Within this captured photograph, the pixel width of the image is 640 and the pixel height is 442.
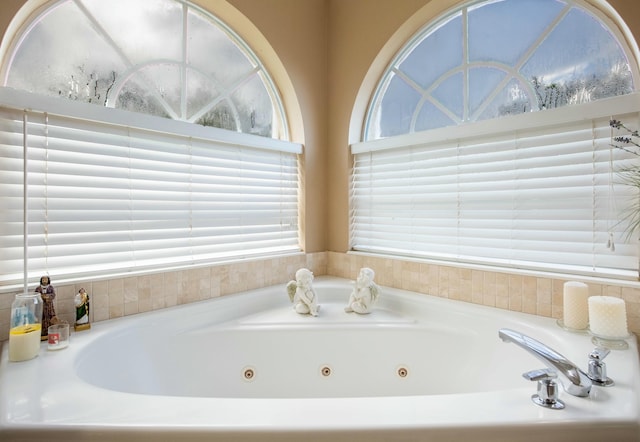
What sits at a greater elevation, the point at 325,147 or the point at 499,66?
the point at 499,66

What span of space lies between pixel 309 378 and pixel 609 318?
1.35 meters

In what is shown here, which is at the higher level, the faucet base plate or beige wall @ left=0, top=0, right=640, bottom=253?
beige wall @ left=0, top=0, right=640, bottom=253

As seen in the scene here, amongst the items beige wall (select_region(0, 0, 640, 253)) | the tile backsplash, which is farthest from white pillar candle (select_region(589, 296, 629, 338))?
beige wall (select_region(0, 0, 640, 253))

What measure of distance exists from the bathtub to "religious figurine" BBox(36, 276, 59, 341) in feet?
0.33

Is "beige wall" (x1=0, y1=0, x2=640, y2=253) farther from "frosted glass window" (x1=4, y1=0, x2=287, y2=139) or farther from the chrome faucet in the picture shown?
the chrome faucet

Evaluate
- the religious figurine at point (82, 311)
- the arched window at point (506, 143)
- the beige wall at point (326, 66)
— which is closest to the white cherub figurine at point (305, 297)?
the beige wall at point (326, 66)

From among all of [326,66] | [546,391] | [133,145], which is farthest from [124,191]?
[546,391]

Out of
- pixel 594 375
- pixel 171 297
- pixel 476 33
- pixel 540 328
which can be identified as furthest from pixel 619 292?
pixel 171 297

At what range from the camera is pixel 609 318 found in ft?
4.41

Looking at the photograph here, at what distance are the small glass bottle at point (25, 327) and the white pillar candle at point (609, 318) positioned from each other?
2.10 metres

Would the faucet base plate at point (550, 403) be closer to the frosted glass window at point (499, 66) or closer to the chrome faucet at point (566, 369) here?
the chrome faucet at point (566, 369)

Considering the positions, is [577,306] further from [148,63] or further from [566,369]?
[148,63]

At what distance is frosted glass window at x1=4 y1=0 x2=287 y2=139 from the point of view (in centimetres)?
162

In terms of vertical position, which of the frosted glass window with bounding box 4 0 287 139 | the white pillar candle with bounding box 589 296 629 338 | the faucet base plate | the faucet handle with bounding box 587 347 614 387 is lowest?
the faucet base plate
